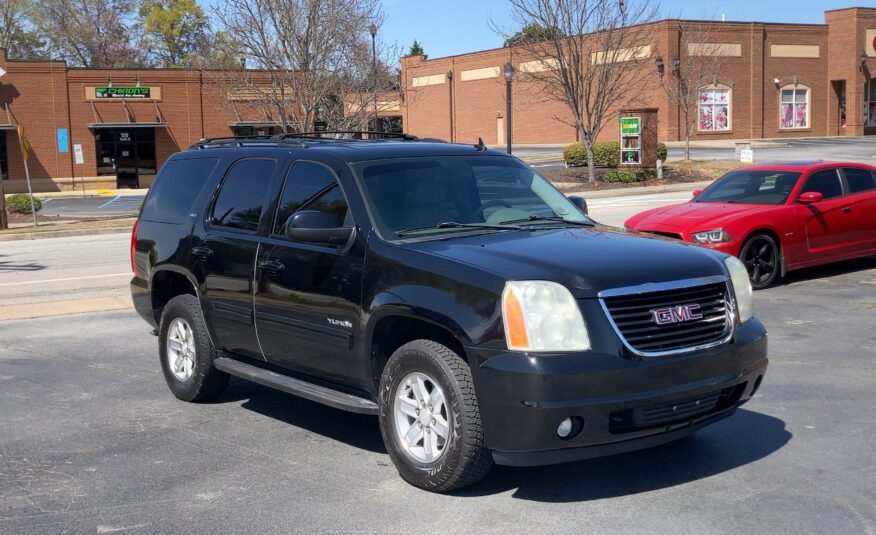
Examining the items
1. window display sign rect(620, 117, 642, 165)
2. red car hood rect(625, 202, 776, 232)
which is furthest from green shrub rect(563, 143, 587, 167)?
red car hood rect(625, 202, 776, 232)

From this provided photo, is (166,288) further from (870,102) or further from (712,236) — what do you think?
(870,102)

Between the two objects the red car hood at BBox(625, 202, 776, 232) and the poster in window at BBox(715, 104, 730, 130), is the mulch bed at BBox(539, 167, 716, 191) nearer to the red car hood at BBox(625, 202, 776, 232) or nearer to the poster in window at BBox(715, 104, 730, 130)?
the red car hood at BBox(625, 202, 776, 232)

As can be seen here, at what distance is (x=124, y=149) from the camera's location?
4719 cm

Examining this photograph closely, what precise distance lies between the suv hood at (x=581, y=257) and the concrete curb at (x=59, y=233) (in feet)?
67.0

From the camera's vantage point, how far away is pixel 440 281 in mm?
5027

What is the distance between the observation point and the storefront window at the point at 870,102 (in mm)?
62609

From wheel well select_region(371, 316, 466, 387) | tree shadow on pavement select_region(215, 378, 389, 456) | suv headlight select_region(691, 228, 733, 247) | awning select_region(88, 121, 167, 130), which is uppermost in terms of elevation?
awning select_region(88, 121, 167, 130)

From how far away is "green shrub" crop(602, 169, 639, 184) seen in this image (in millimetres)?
32906

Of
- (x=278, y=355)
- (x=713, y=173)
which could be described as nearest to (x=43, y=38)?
(x=713, y=173)

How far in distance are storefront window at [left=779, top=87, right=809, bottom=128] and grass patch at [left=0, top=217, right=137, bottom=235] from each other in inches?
1806

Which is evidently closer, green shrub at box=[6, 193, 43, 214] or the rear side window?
the rear side window

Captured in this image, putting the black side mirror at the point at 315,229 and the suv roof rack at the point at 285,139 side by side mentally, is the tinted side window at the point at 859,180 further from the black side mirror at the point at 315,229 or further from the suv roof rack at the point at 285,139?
the black side mirror at the point at 315,229

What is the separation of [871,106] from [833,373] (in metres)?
62.6

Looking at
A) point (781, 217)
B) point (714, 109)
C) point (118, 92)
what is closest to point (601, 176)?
point (781, 217)
